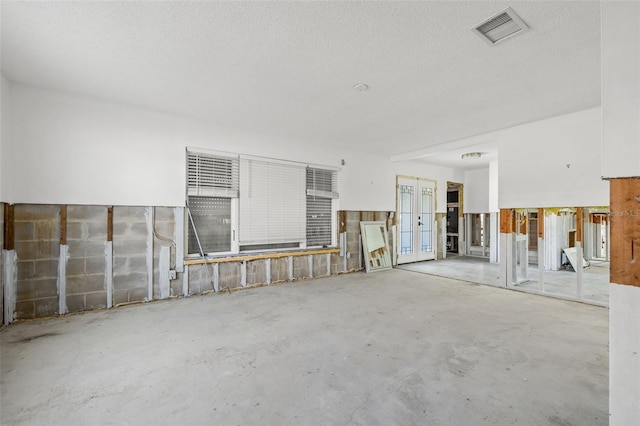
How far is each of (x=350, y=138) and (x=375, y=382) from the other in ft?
13.8

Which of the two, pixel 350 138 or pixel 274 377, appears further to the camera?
pixel 350 138

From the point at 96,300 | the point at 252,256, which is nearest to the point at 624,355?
the point at 252,256

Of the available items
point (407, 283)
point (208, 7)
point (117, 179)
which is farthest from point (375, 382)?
point (117, 179)

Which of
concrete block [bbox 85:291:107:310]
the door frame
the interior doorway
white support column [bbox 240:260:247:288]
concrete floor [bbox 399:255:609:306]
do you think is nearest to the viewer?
concrete block [bbox 85:291:107:310]

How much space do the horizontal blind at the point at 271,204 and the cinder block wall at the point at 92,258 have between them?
0.76 m

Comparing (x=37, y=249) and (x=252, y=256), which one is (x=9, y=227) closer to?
(x=37, y=249)

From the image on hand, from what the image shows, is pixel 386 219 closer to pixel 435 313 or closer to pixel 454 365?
pixel 435 313

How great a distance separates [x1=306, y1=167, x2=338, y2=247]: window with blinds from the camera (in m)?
5.71

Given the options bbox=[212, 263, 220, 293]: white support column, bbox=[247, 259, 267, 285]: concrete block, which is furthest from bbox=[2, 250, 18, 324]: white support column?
bbox=[247, 259, 267, 285]: concrete block

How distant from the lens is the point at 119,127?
386 cm

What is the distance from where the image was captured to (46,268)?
3.43 metres

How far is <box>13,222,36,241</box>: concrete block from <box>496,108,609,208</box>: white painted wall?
6.69m

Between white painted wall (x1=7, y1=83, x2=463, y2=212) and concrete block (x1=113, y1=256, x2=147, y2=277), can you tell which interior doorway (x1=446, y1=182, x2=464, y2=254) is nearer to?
white painted wall (x1=7, y1=83, x2=463, y2=212)

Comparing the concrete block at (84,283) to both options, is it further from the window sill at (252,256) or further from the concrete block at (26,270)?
the window sill at (252,256)
